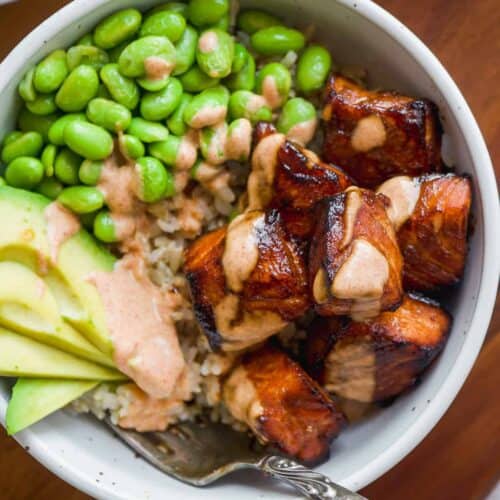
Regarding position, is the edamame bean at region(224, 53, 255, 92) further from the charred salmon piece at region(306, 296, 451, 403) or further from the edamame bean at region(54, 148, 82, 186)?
the charred salmon piece at region(306, 296, 451, 403)

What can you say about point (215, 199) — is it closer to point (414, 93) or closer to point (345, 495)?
point (414, 93)

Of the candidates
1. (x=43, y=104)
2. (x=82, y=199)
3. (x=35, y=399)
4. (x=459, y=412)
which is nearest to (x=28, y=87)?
A: (x=43, y=104)

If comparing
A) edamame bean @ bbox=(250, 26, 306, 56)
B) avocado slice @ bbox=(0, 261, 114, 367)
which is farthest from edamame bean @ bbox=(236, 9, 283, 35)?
avocado slice @ bbox=(0, 261, 114, 367)

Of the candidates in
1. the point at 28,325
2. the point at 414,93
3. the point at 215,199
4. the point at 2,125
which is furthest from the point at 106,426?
the point at 414,93

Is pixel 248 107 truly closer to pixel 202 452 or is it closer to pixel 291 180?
pixel 291 180

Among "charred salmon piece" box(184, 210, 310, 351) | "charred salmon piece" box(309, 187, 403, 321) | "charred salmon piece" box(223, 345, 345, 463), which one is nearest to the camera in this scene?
"charred salmon piece" box(309, 187, 403, 321)
